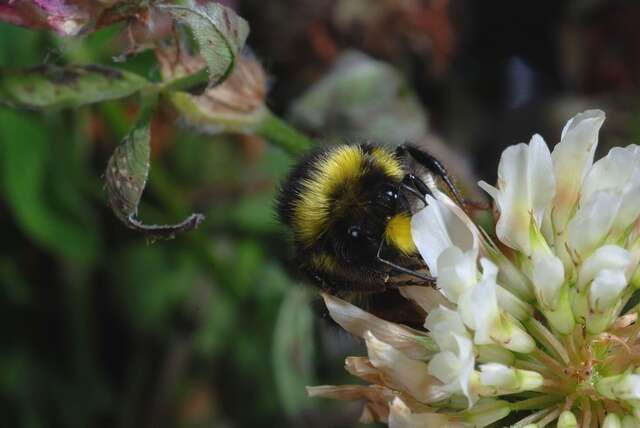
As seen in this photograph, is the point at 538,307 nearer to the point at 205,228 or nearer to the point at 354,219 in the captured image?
the point at 354,219

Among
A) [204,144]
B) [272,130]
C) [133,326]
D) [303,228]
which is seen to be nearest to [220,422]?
[133,326]

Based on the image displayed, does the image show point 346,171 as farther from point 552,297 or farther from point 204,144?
point 204,144

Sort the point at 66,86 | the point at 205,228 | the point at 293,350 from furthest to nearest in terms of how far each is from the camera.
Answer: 1. the point at 205,228
2. the point at 293,350
3. the point at 66,86

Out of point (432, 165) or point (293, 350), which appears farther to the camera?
point (293, 350)

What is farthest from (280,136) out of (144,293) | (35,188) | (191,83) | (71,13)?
(144,293)

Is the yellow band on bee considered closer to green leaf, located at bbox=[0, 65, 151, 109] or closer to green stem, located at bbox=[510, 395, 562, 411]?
green stem, located at bbox=[510, 395, 562, 411]

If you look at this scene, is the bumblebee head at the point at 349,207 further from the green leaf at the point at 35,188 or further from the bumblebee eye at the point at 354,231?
the green leaf at the point at 35,188

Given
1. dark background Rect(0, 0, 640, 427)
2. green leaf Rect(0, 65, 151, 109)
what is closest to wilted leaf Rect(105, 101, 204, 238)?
green leaf Rect(0, 65, 151, 109)
